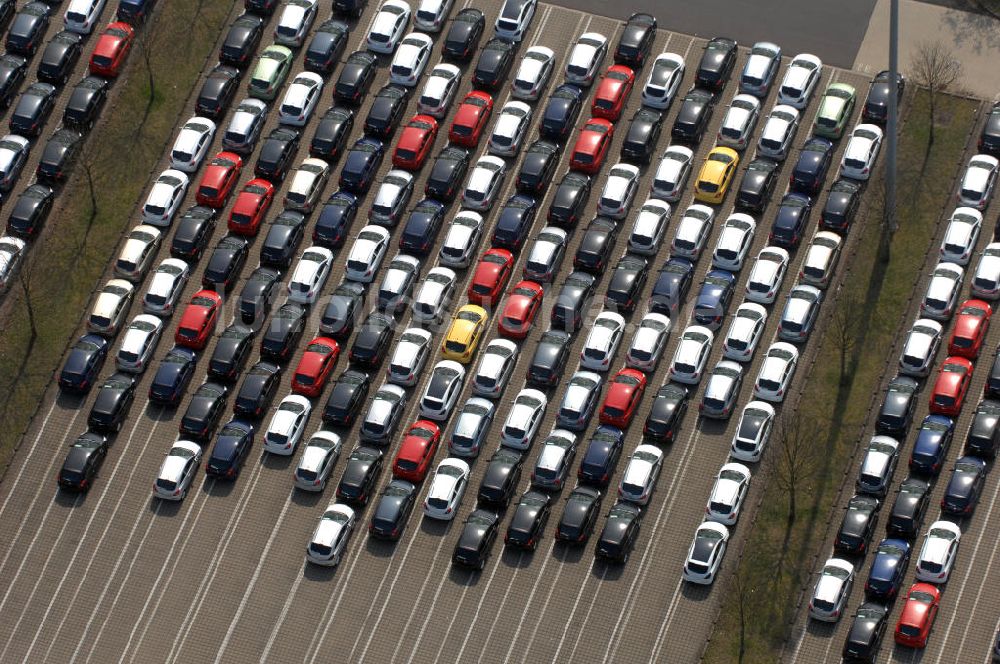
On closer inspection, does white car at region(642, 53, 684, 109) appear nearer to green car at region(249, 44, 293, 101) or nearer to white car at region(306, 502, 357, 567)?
green car at region(249, 44, 293, 101)

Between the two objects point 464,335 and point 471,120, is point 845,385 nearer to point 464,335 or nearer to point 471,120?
point 464,335

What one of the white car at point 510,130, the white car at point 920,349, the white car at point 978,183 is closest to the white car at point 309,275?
the white car at point 510,130

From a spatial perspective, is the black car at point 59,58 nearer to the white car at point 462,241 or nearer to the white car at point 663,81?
the white car at point 462,241

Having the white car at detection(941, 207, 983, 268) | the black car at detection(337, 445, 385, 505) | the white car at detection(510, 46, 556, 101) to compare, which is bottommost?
the black car at detection(337, 445, 385, 505)

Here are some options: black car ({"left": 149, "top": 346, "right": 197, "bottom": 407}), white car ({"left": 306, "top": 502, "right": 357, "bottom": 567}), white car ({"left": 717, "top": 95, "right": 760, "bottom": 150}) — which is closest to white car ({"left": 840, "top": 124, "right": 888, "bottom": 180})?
white car ({"left": 717, "top": 95, "right": 760, "bottom": 150})

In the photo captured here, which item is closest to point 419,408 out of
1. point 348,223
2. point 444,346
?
point 444,346

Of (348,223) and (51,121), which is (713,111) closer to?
(348,223)
